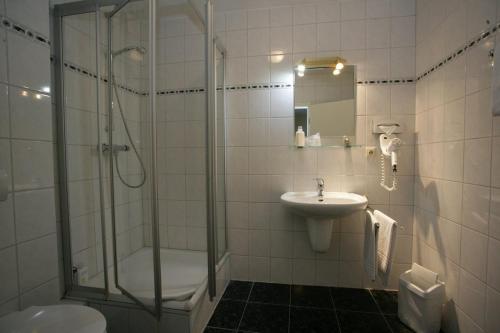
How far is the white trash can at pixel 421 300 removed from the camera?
134 centimetres

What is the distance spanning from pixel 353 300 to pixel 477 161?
1216 mm

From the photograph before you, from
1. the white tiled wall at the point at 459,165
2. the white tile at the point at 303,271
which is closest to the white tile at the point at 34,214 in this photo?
the white tile at the point at 303,271

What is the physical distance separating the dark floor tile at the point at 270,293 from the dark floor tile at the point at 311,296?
59 millimetres

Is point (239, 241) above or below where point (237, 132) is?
below

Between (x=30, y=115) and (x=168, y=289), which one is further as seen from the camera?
(x=168, y=289)

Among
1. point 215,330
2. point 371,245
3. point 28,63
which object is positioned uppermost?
point 28,63

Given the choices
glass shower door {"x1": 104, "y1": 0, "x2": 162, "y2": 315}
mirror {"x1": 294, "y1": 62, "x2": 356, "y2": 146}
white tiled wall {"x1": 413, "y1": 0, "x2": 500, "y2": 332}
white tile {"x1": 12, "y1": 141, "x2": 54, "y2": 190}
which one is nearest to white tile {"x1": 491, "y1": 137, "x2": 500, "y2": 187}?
white tiled wall {"x1": 413, "y1": 0, "x2": 500, "y2": 332}

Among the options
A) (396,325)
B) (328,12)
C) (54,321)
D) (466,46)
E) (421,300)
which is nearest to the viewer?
(54,321)

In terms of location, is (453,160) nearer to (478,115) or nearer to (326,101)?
(478,115)

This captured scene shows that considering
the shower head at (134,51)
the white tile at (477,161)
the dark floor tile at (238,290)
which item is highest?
the shower head at (134,51)

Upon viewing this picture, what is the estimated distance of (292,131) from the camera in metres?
1.88

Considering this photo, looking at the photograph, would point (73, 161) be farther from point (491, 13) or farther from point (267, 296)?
point (491, 13)

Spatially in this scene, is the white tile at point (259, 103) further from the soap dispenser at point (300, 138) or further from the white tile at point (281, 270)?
the white tile at point (281, 270)

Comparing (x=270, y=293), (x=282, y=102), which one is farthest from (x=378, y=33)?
(x=270, y=293)
